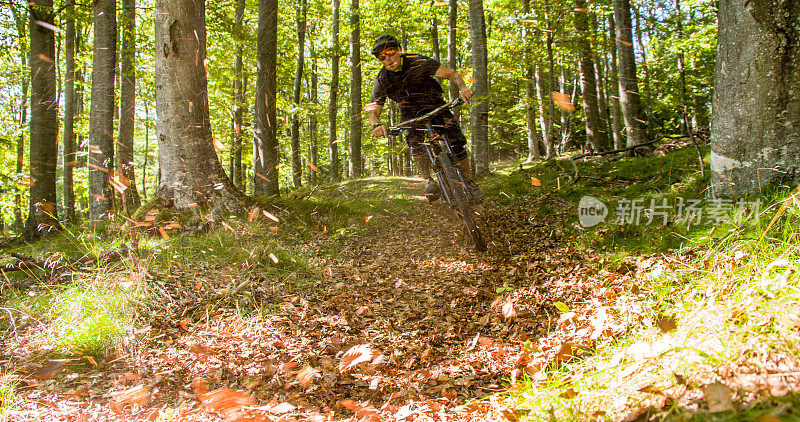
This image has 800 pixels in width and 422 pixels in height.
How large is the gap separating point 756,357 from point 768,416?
1.70 feet

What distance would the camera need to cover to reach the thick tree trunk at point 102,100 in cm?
714

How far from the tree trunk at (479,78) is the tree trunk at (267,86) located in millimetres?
3911

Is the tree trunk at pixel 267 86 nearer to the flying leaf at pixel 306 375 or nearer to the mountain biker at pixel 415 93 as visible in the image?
the mountain biker at pixel 415 93

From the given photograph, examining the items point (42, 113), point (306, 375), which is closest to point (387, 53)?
point (306, 375)

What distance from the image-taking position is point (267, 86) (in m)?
7.93

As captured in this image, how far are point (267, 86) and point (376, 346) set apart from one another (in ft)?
21.5

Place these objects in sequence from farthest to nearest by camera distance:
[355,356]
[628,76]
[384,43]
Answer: [628,76], [384,43], [355,356]

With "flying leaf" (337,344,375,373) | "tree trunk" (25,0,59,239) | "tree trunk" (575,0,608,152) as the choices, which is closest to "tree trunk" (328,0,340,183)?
"tree trunk" (25,0,59,239)

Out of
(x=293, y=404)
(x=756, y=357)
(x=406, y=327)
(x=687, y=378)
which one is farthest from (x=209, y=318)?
(x=756, y=357)

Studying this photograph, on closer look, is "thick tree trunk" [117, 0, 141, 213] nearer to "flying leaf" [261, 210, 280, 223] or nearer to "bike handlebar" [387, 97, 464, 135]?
A: "flying leaf" [261, 210, 280, 223]

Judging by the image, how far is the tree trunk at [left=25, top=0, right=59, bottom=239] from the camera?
24.0 feet

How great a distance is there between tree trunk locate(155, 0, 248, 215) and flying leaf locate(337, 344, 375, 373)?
2.93 meters
